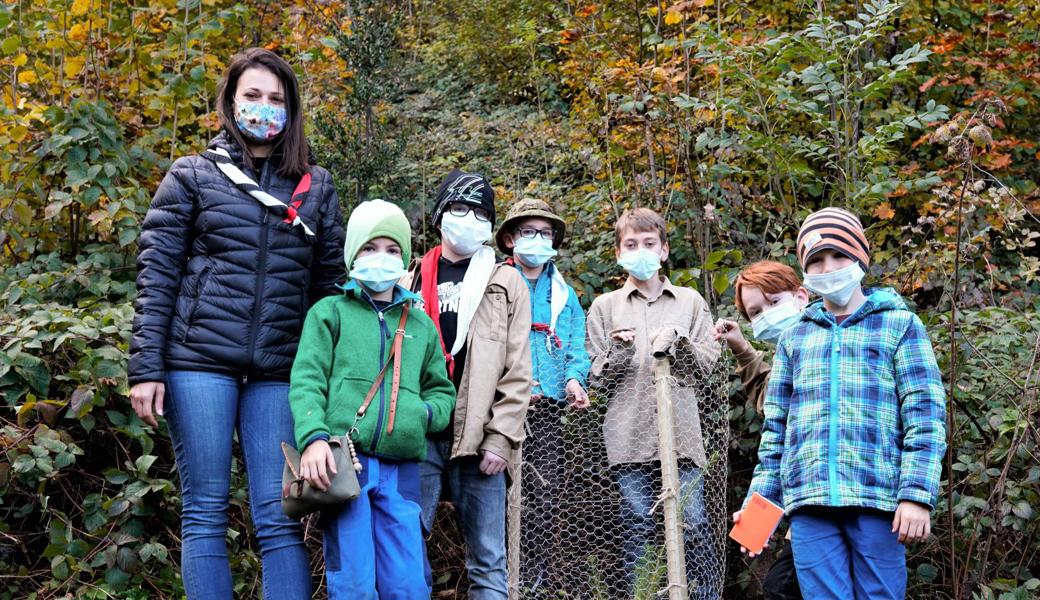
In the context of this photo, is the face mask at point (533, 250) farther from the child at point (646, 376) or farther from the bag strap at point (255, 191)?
the bag strap at point (255, 191)

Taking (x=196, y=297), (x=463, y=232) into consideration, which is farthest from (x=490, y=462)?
(x=196, y=297)

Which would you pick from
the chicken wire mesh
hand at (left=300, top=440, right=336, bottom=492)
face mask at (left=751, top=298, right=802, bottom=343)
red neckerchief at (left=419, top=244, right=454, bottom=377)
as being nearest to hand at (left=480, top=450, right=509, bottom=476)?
red neckerchief at (left=419, top=244, right=454, bottom=377)

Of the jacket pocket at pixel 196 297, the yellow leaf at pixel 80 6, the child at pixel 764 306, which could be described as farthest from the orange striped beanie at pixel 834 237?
the yellow leaf at pixel 80 6

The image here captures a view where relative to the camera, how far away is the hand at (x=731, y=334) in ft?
14.7

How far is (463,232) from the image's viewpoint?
13.4ft

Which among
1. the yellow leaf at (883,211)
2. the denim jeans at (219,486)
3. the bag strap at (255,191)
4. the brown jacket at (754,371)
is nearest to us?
the denim jeans at (219,486)

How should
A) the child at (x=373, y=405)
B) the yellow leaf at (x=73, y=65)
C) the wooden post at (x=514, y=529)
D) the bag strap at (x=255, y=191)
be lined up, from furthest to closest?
the yellow leaf at (x=73, y=65) < the wooden post at (x=514, y=529) < the bag strap at (x=255, y=191) < the child at (x=373, y=405)

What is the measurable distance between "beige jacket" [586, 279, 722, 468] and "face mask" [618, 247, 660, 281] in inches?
4.9

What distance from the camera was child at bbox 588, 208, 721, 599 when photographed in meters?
4.26

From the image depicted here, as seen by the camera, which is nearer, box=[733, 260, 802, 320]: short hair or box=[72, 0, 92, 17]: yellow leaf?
box=[733, 260, 802, 320]: short hair

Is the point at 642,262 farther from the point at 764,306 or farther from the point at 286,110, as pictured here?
the point at 286,110

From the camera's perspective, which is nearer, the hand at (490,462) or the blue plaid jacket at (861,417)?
the blue plaid jacket at (861,417)

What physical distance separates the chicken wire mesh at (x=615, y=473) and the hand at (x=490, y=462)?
2.07 ft

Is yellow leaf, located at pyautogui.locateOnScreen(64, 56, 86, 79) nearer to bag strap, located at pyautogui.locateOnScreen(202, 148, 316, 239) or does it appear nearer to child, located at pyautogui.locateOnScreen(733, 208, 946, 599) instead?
bag strap, located at pyautogui.locateOnScreen(202, 148, 316, 239)
